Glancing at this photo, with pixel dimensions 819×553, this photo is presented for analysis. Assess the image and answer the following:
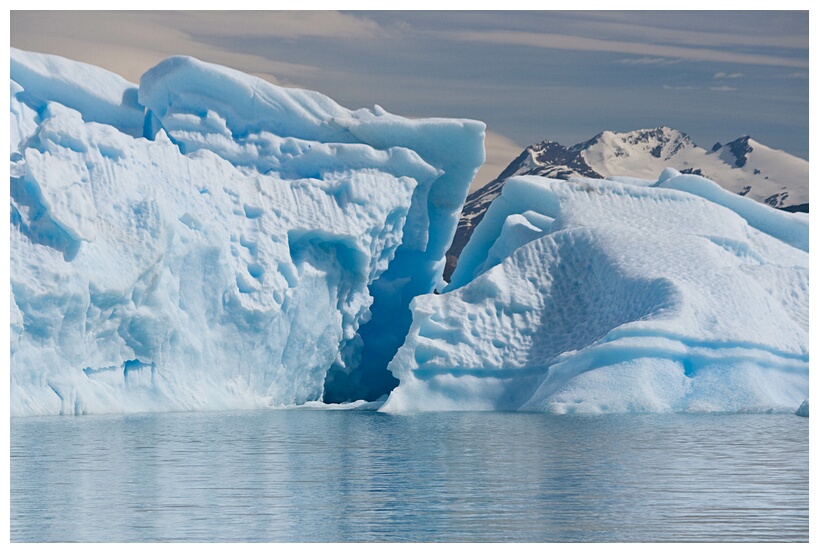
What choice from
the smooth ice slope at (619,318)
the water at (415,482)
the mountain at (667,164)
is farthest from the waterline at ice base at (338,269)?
the mountain at (667,164)

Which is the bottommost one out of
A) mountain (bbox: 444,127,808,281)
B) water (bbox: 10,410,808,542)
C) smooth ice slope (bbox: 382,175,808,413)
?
water (bbox: 10,410,808,542)

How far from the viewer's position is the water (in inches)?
290

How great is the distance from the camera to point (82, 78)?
19406 millimetres

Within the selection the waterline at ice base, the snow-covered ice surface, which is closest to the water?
the waterline at ice base

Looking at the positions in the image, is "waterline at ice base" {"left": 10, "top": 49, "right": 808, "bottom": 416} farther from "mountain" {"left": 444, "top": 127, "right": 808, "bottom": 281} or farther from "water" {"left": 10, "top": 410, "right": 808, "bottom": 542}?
"mountain" {"left": 444, "top": 127, "right": 808, "bottom": 281}

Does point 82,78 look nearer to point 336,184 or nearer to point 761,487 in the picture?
point 336,184

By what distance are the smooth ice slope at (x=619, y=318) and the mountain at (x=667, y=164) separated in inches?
664

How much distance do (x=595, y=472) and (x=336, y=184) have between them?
10.4m

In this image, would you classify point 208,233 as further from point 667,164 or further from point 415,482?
point 667,164

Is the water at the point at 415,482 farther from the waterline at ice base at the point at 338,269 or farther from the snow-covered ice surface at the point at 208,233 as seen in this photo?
the snow-covered ice surface at the point at 208,233

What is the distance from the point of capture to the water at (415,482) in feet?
24.1

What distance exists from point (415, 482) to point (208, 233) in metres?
9.40

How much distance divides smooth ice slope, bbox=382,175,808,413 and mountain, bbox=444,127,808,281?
55.3 feet
